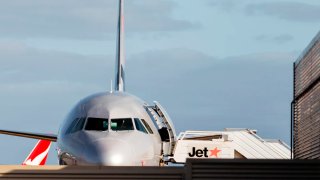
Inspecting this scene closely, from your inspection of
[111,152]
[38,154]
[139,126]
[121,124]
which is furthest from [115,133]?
[38,154]

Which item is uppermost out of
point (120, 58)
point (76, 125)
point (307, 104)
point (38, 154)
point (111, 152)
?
point (120, 58)

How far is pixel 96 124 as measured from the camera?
3294cm

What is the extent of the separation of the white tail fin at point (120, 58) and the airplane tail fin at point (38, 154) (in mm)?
21489

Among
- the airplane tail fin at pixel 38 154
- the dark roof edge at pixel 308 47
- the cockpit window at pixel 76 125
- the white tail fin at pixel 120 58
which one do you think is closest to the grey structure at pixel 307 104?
the dark roof edge at pixel 308 47

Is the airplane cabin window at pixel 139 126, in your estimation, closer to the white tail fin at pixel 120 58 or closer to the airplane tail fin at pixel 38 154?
the white tail fin at pixel 120 58

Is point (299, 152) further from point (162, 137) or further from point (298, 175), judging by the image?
point (298, 175)

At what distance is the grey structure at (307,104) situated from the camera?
29.7m

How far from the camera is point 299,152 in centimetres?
3388

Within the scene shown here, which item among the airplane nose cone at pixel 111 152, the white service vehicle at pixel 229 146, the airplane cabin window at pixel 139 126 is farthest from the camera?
the white service vehicle at pixel 229 146

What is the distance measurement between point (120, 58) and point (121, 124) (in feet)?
59.5

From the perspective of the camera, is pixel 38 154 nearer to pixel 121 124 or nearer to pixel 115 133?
pixel 121 124

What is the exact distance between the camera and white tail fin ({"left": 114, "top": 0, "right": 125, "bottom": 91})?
49.2 m

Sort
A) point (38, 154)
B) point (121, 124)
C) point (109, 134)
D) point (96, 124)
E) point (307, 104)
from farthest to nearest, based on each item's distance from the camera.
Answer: point (38, 154) < point (121, 124) < point (96, 124) < point (109, 134) < point (307, 104)

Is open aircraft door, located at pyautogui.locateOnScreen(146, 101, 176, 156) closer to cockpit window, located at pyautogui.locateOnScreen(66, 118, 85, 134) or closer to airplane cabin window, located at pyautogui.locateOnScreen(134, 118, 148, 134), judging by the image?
airplane cabin window, located at pyautogui.locateOnScreen(134, 118, 148, 134)
